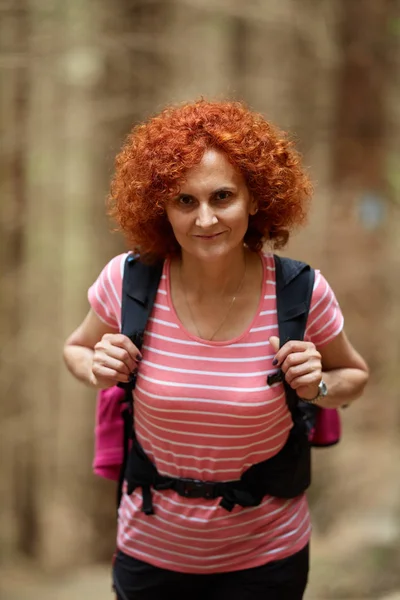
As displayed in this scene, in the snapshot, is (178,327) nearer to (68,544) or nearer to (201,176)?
(201,176)

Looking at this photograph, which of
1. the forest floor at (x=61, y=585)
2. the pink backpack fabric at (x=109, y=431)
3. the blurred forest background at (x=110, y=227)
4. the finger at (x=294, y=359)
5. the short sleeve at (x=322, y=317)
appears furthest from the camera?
the forest floor at (x=61, y=585)

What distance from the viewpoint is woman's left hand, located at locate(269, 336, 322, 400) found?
1.37 metres

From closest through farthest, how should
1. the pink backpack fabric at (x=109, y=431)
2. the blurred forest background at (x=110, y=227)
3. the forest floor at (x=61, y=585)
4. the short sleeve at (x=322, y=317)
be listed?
the short sleeve at (x=322, y=317) < the pink backpack fabric at (x=109, y=431) < the blurred forest background at (x=110, y=227) < the forest floor at (x=61, y=585)

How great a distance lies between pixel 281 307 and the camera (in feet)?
4.78

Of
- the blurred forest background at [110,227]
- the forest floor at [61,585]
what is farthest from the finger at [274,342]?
the forest floor at [61,585]

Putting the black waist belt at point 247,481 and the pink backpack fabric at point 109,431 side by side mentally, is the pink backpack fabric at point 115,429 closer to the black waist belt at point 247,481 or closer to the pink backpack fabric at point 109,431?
the pink backpack fabric at point 109,431

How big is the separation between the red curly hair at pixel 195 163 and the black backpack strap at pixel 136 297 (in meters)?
0.04

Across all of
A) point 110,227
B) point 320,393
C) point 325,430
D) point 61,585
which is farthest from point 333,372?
point 61,585

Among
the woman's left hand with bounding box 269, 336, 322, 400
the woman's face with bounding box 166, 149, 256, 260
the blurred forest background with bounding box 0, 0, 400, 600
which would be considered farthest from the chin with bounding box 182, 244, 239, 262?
the blurred forest background with bounding box 0, 0, 400, 600

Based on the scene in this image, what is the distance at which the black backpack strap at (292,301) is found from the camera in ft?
4.69

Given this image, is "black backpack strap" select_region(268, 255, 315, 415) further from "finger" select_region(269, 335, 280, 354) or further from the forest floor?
the forest floor

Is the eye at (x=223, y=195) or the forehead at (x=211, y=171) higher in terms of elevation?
the forehead at (x=211, y=171)

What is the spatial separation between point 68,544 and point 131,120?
1.60m

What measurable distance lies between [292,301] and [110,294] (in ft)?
1.23
